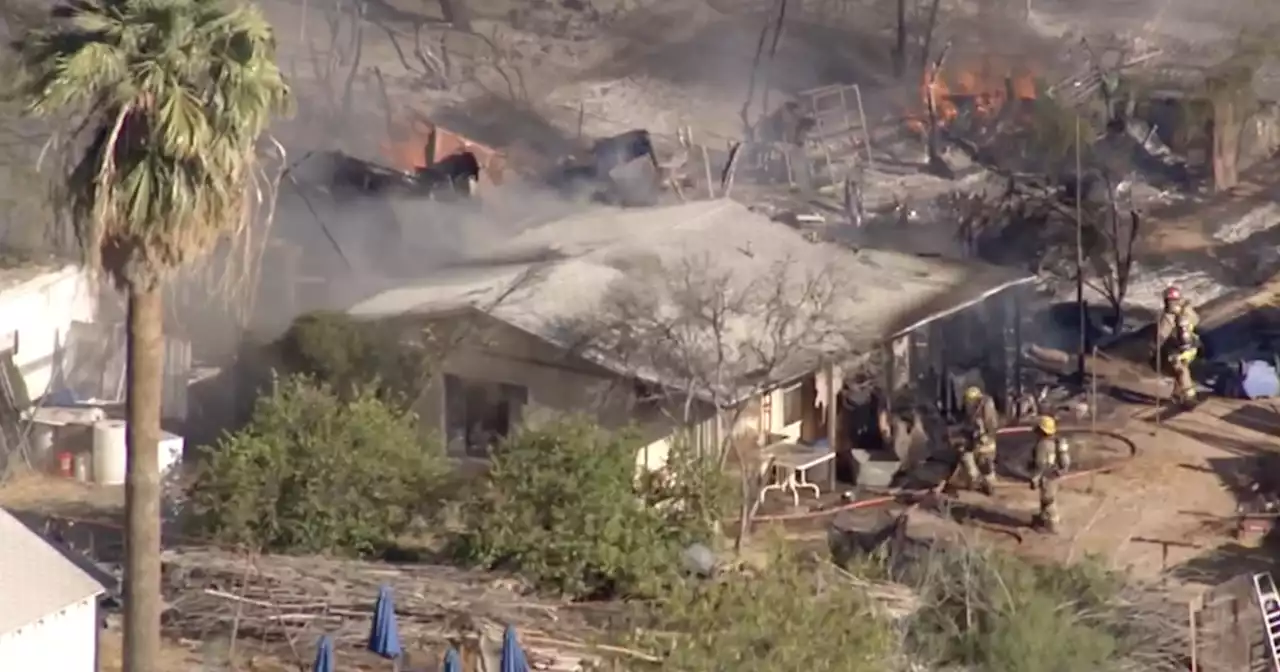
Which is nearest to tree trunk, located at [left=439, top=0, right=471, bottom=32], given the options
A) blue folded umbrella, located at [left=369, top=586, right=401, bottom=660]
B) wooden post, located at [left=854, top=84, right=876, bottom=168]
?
wooden post, located at [left=854, top=84, right=876, bottom=168]

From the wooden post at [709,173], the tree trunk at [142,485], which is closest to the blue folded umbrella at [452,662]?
the tree trunk at [142,485]

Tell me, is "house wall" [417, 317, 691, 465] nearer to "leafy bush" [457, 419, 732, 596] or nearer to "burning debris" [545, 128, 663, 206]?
"leafy bush" [457, 419, 732, 596]

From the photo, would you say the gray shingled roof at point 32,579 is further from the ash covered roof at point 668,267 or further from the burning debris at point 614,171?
the burning debris at point 614,171

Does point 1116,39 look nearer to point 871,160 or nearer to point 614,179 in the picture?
point 871,160

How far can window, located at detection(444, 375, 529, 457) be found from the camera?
22781mm

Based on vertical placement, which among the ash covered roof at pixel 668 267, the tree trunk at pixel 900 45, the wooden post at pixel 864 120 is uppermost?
the tree trunk at pixel 900 45

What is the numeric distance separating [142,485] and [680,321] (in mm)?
8959

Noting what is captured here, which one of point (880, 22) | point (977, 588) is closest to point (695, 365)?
point (977, 588)

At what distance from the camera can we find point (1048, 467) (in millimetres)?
22141

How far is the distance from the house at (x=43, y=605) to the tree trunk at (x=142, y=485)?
0.84 metres

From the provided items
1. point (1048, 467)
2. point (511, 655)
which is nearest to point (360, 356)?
point (1048, 467)

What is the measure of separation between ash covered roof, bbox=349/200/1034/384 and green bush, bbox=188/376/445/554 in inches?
127

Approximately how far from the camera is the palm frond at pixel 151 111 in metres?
14.9

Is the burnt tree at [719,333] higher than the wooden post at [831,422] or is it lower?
higher
